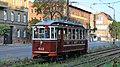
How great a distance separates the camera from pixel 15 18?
205 ft

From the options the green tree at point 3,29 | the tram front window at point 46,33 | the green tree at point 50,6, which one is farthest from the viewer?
the green tree at point 50,6

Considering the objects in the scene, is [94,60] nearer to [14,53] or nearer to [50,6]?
[14,53]

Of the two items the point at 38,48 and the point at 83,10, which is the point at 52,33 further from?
the point at 83,10

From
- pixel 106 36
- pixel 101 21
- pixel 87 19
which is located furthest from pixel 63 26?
pixel 101 21

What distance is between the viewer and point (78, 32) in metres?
25.2

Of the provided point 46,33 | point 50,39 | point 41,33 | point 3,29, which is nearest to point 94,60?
point 50,39

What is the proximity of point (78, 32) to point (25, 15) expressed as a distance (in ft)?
143

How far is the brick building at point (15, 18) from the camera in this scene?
58438mm

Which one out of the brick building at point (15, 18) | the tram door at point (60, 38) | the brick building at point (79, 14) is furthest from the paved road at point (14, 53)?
the brick building at point (79, 14)

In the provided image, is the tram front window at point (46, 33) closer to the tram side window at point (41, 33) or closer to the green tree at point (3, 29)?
the tram side window at point (41, 33)

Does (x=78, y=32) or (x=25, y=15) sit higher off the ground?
(x=25, y=15)

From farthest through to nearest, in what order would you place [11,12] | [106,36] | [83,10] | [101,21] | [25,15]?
[101,21]
[106,36]
[83,10]
[25,15]
[11,12]

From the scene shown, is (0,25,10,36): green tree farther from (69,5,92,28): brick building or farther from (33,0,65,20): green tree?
(69,5,92,28): brick building

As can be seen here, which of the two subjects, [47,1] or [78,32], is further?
[47,1]
